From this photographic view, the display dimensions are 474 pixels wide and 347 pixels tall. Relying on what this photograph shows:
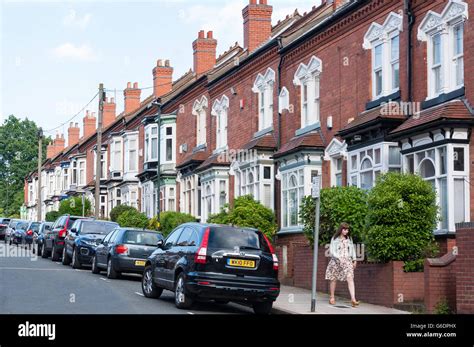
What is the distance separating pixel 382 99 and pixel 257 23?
1497 cm

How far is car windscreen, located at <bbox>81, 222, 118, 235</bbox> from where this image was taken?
31594 millimetres

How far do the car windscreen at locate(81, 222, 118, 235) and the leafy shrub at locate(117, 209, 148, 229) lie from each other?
14571mm

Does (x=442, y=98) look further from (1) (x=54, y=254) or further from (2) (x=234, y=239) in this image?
(1) (x=54, y=254)

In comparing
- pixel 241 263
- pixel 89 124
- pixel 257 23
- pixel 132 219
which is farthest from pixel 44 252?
pixel 89 124

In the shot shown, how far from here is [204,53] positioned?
1893 inches

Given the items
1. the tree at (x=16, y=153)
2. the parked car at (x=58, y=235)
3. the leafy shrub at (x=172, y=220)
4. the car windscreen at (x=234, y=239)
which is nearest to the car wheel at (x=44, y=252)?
the parked car at (x=58, y=235)

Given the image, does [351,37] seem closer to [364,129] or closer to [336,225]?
[364,129]

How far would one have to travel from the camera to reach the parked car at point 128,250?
2591 cm

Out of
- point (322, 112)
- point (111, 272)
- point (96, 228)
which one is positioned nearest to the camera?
point (111, 272)

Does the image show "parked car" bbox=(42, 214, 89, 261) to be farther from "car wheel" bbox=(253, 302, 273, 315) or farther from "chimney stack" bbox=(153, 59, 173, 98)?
"chimney stack" bbox=(153, 59, 173, 98)

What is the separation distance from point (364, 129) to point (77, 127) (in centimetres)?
7034

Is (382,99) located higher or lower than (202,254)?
higher

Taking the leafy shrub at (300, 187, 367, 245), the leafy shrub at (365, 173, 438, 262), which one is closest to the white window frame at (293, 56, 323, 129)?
the leafy shrub at (300, 187, 367, 245)

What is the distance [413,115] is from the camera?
23281 mm
